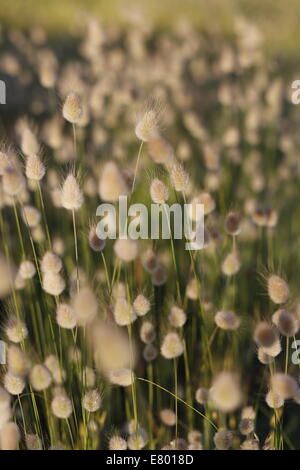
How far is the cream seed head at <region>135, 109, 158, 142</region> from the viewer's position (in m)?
1.09

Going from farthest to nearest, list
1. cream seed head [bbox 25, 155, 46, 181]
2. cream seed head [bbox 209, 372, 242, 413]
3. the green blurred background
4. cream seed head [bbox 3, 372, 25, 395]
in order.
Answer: the green blurred background
cream seed head [bbox 25, 155, 46, 181]
cream seed head [bbox 3, 372, 25, 395]
cream seed head [bbox 209, 372, 242, 413]

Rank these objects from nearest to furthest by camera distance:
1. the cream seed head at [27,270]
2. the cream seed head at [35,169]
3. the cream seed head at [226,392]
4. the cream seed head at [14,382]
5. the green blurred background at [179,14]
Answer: the cream seed head at [226,392] → the cream seed head at [14,382] → the cream seed head at [35,169] → the cream seed head at [27,270] → the green blurred background at [179,14]

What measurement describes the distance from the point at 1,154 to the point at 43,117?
93.0 inches

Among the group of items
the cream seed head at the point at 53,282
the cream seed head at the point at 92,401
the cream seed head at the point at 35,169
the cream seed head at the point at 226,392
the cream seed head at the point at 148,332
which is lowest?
the cream seed head at the point at 92,401

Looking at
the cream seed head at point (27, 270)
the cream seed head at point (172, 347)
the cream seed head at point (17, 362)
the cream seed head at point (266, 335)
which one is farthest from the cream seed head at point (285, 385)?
the cream seed head at point (27, 270)

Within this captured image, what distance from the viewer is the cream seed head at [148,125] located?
42.7 inches

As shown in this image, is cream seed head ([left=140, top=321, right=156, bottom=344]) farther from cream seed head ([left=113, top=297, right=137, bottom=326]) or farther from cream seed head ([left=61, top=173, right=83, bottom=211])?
cream seed head ([left=61, top=173, right=83, bottom=211])

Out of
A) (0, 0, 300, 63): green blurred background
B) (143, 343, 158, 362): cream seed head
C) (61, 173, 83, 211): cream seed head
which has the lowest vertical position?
(143, 343, 158, 362): cream seed head

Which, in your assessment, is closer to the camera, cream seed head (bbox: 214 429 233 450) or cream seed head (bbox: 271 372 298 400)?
cream seed head (bbox: 271 372 298 400)

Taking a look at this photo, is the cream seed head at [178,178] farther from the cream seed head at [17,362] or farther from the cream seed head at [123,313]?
the cream seed head at [17,362]

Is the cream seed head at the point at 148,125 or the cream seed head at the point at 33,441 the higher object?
the cream seed head at the point at 148,125

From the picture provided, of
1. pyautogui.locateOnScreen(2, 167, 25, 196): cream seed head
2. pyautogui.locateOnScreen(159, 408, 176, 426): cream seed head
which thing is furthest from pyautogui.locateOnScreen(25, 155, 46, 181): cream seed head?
pyautogui.locateOnScreen(159, 408, 176, 426): cream seed head

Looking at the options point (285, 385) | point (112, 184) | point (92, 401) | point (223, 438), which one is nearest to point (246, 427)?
point (223, 438)
